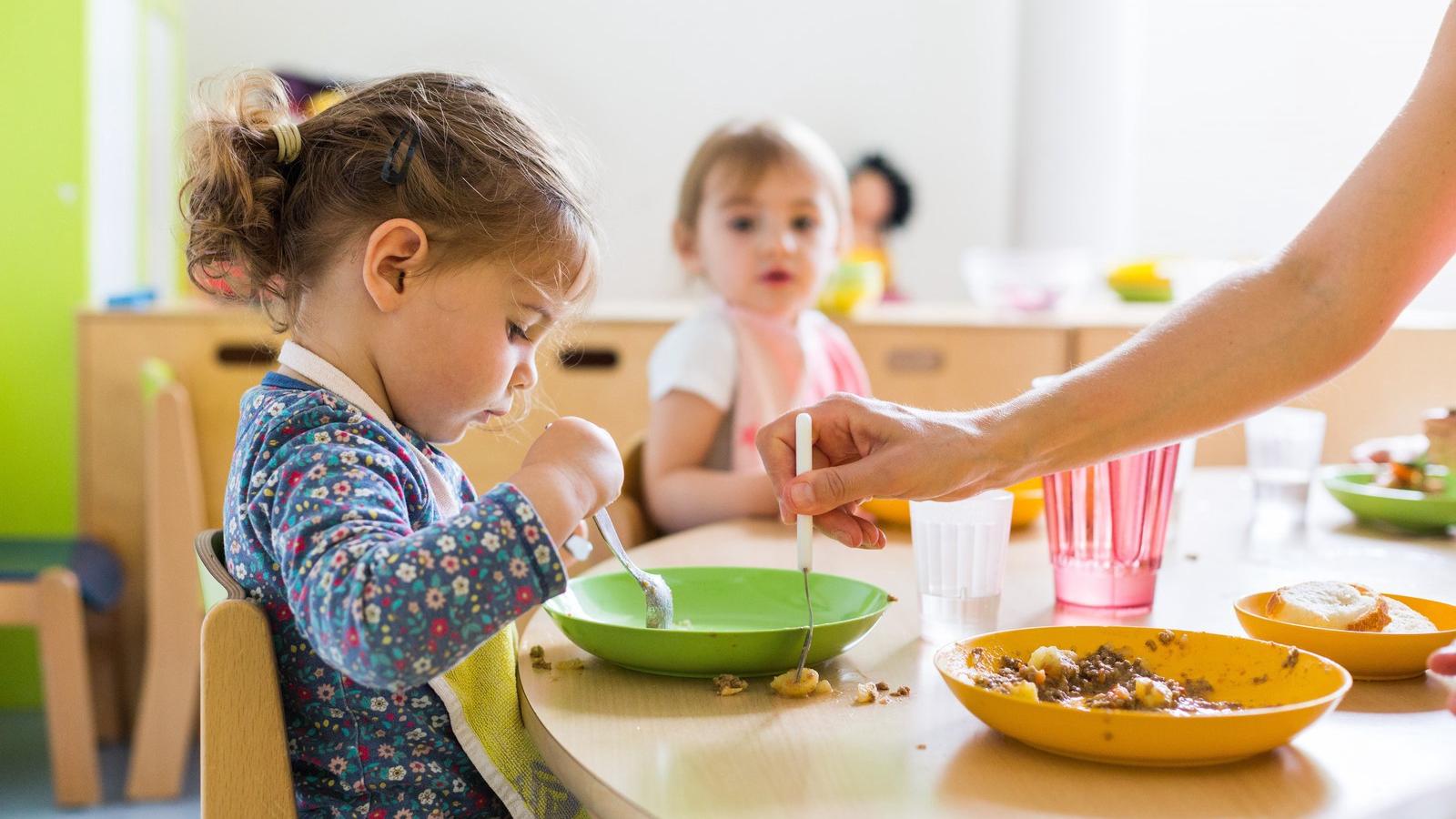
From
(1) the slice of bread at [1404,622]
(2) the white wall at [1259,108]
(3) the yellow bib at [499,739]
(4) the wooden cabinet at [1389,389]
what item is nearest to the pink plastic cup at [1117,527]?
(1) the slice of bread at [1404,622]

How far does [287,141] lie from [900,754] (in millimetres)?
609

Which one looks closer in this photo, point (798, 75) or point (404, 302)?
point (404, 302)

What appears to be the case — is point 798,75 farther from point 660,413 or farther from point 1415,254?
point 1415,254

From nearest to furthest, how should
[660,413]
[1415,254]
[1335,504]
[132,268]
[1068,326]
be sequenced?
1. [1415,254]
2. [1335,504]
3. [660,413]
4. [1068,326]
5. [132,268]

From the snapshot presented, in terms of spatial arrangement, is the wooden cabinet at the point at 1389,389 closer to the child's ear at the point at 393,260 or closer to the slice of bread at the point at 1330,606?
the slice of bread at the point at 1330,606

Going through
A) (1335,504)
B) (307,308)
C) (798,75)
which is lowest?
(1335,504)

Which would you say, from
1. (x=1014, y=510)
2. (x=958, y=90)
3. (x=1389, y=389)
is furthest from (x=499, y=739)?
(x=958, y=90)

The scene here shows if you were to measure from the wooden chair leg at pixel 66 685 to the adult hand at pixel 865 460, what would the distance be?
166 centimetres

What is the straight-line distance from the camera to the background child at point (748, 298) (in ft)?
5.82

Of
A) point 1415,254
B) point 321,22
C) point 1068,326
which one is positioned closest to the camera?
point 1415,254

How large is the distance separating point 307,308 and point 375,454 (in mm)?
182

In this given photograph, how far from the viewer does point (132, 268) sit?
2.84 metres

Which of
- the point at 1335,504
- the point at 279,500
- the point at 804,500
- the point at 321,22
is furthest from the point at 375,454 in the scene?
the point at 321,22

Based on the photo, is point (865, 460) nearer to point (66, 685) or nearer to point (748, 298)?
point (748, 298)
